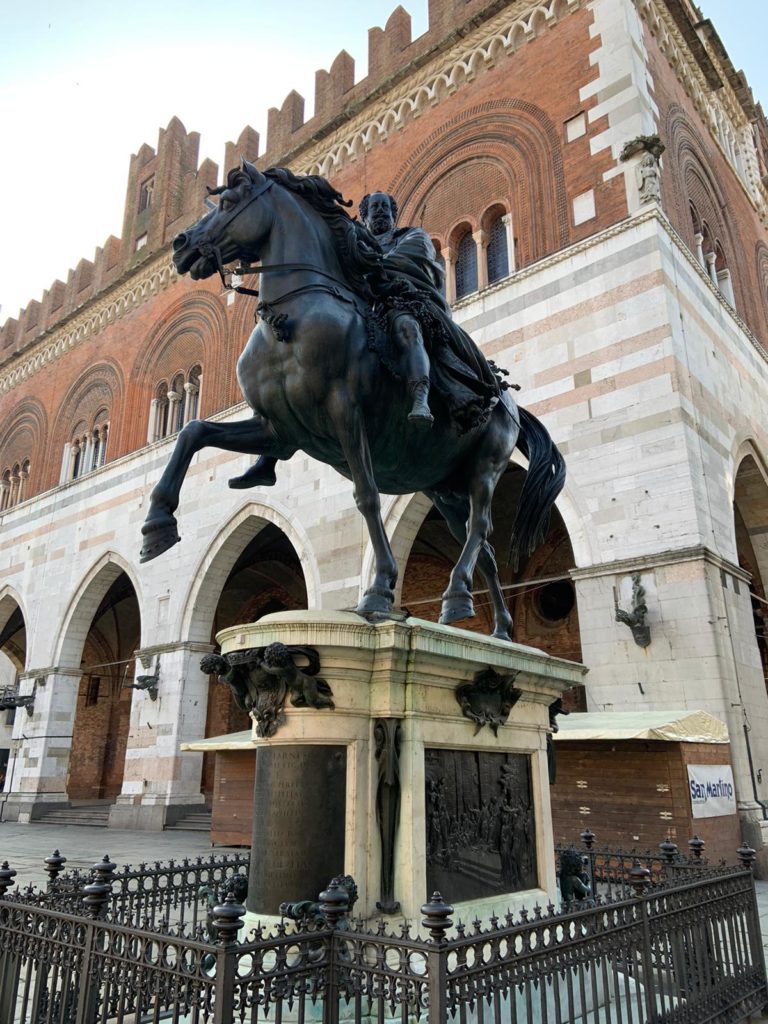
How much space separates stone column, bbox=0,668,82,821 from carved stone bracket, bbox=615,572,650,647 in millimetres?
14886

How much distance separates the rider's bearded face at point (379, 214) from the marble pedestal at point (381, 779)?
8.71 feet

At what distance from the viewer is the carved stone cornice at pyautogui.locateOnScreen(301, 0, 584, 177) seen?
1554 centimetres

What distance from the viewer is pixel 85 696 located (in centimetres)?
2802

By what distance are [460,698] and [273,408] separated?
5.81 ft

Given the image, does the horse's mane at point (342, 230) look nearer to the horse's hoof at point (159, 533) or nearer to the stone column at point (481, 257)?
the horse's hoof at point (159, 533)

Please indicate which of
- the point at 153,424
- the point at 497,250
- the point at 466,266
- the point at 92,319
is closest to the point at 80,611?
the point at 153,424

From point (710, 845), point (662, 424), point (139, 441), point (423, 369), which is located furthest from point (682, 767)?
point (139, 441)

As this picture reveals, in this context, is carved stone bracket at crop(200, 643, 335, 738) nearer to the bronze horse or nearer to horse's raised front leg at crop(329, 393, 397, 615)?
the bronze horse

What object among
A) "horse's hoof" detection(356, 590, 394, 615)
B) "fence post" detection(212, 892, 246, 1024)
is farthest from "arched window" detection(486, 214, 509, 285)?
"fence post" detection(212, 892, 246, 1024)

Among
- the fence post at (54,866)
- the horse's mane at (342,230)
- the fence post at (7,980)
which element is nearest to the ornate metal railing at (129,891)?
the fence post at (54,866)

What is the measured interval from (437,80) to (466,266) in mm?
4408

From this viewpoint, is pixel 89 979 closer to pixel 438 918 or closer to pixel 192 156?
pixel 438 918

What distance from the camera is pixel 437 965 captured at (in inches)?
99.0

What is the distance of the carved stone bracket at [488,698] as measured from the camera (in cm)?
402
